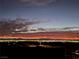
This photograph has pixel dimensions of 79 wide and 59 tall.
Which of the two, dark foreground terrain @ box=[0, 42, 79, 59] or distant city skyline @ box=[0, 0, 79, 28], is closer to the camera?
dark foreground terrain @ box=[0, 42, 79, 59]

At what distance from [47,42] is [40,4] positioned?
1.56 ft

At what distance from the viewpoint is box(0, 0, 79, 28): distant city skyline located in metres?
2.38

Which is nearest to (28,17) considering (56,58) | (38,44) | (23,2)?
(23,2)

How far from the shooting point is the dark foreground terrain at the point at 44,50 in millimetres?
2230

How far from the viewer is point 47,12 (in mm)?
2428

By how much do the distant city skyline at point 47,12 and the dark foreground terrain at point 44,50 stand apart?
26 cm

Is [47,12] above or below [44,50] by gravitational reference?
above

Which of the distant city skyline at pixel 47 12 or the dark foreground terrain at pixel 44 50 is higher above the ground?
the distant city skyline at pixel 47 12

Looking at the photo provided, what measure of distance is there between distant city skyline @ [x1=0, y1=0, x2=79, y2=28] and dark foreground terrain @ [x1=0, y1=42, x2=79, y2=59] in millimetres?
258

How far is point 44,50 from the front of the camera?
2.25 m

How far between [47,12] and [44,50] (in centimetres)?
48

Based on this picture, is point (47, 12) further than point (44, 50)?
Yes

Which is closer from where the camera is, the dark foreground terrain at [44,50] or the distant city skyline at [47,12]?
the dark foreground terrain at [44,50]

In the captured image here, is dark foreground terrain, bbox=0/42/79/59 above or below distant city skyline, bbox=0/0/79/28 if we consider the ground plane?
below
